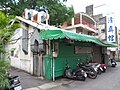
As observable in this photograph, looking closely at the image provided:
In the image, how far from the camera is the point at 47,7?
76.0 ft

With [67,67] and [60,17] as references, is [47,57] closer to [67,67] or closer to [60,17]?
[67,67]

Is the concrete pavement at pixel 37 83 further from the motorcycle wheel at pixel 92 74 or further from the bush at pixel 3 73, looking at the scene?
the bush at pixel 3 73

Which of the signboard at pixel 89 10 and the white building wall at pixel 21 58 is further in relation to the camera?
the signboard at pixel 89 10

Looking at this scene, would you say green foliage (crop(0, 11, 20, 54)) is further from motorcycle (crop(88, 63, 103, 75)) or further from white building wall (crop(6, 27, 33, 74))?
motorcycle (crop(88, 63, 103, 75))

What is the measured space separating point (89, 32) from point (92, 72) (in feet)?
49.9

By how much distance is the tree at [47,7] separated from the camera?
22578 millimetres

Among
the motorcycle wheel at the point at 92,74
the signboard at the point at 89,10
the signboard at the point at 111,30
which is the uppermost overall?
the signboard at the point at 89,10

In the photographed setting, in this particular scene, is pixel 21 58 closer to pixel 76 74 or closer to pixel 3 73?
pixel 76 74

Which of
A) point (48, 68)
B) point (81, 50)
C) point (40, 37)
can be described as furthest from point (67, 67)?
point (81, 50)

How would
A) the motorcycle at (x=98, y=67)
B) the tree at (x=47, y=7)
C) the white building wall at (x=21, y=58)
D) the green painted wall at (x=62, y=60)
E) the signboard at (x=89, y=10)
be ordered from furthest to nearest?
the signboard at (x=89, y=10) → the tree at (x=47, y=7) → the motorcycle at (x=98, y=67) → the white building wall at (x=21, y=58) → the green painted wall at (x=62, y=60)

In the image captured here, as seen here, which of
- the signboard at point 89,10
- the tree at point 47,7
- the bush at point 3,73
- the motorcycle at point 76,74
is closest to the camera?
the bush at point 3,73

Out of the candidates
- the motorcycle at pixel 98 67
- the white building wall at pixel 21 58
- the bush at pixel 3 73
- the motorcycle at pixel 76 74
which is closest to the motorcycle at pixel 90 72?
the motorcycle at pixel 98 67

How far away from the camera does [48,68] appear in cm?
1199

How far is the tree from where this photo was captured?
22578mm
